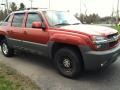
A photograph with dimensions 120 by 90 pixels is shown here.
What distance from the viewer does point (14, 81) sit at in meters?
5.39

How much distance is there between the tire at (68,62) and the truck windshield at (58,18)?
94cm

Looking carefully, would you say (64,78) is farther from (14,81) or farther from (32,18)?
(32,18)

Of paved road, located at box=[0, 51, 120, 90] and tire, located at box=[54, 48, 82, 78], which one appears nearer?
paved road, located at box=[0, 51, 120, 90]

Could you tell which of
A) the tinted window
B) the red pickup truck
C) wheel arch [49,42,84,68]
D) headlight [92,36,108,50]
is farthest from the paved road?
the tinted window

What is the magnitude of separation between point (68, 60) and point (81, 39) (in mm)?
802

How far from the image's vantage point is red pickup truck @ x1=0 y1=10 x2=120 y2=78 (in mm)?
5121

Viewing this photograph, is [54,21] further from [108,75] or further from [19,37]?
[108,75]

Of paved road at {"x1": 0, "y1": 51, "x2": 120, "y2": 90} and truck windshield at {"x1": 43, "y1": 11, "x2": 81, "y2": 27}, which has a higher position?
truck windshield at {"x1": 43, "y1": 11, "x2": 81, "y2": 27}

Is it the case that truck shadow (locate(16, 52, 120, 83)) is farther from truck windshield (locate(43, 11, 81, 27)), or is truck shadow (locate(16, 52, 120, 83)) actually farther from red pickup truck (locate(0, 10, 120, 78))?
truck windshield (locate(43, 11, 81, 27))

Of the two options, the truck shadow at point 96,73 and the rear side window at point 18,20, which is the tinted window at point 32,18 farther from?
the truck shadow at point 96,73

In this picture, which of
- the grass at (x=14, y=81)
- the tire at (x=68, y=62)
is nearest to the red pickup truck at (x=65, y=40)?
the tire at (x=68, y=62)

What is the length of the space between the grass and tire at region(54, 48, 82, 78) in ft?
3.12

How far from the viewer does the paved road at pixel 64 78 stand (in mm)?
5082

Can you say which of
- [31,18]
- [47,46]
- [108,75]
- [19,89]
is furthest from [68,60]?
[31,18]
